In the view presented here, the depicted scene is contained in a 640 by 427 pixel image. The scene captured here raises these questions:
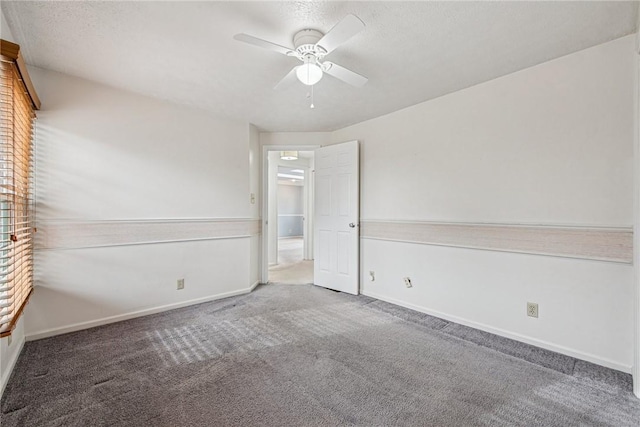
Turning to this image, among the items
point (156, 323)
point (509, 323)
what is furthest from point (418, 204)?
point (156, 323)

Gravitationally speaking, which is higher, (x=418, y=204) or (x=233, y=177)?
(x=233, y=177)

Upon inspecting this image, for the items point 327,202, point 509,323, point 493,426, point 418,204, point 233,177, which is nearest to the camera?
point 493,426

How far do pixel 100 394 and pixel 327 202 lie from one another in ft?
10.1

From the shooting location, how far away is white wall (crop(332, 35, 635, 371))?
6.61ft

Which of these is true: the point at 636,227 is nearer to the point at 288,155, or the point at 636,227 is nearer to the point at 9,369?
the point at 9,369

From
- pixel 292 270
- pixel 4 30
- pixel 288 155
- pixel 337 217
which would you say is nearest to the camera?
pixel 4 30

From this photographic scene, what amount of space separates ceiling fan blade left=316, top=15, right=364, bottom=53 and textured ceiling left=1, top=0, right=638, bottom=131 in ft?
0.55

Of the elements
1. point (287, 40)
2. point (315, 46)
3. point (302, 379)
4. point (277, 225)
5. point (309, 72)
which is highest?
point (287, 40)

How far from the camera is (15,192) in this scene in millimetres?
1984

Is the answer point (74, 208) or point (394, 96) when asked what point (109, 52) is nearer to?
point (74, 208)

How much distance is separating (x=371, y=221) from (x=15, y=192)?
326 cm

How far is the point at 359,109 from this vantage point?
3.37 metres

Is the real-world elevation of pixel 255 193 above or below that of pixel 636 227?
above

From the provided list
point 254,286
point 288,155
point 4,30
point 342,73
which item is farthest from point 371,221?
point 4,30
